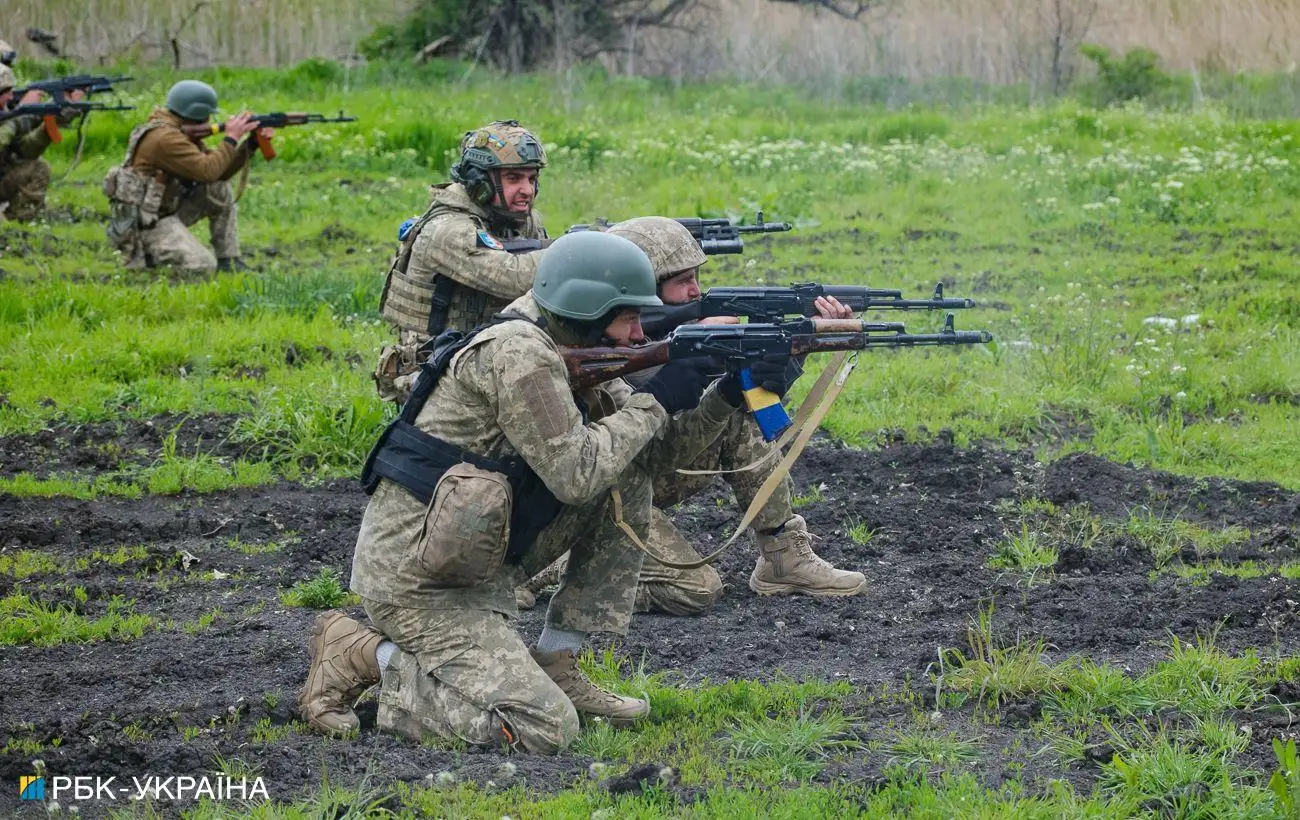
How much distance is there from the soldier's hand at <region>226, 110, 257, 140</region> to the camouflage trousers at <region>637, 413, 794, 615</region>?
754 cm

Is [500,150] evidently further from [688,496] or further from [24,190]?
[24,190]

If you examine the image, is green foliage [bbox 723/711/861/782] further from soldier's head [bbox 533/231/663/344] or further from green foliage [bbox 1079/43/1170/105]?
green foliage [bbox 1079/43/1170/105]

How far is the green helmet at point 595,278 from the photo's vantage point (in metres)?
4.93

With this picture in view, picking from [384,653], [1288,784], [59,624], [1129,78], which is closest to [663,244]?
[384,653]

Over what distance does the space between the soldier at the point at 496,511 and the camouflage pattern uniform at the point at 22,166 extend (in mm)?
10637

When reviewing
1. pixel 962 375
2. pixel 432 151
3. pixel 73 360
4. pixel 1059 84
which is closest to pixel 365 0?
pixel 432 151

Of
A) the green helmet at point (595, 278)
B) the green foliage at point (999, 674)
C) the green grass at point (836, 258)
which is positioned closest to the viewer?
the green helmet at point (595, 278)

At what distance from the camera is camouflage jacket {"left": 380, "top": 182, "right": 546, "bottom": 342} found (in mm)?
6777

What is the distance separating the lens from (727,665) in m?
5.59

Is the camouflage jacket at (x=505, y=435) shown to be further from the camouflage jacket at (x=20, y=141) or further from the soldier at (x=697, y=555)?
the camouflage jacket at (x=20, y=141)

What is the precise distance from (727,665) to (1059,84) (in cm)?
1675

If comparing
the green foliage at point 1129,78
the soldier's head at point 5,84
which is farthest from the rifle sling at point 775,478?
the green foliage at point 1129,78

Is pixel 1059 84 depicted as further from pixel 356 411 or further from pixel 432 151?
pixel 356 411

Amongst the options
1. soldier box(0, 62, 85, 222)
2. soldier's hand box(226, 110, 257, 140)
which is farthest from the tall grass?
soldier's hand box(226, 110, 257, 140)
